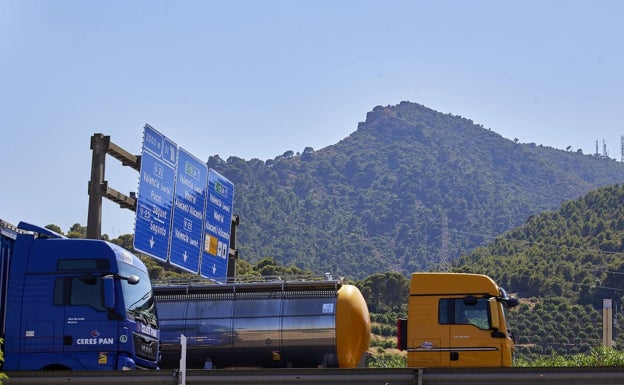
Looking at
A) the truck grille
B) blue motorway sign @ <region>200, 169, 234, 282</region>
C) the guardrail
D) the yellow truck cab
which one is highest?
blue motorway sign @ <region>200, 169, 234, 282</region>

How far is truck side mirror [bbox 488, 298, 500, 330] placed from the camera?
25.4 meters

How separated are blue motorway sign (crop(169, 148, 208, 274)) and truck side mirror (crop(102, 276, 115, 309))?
1277cm

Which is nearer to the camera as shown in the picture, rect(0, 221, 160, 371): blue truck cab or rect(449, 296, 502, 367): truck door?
rect(0, 221, 160, 371): blue truck cab

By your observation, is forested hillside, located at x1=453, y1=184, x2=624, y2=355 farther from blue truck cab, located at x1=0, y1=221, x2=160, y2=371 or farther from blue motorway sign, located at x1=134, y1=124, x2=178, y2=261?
blue truck cab, located at x1=0, y1=221, x2=160, y2=371

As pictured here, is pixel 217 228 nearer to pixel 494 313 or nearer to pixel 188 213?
pixel 188 213

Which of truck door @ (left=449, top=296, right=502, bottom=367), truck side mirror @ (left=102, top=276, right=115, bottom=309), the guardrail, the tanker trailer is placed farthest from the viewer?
the tanker trailer

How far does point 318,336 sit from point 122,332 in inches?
235

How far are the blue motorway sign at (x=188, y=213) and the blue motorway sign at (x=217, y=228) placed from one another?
1.92 feet

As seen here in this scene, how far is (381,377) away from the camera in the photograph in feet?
56.3

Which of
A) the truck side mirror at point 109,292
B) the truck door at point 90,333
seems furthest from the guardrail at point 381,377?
the truck side mirror at point 109,292

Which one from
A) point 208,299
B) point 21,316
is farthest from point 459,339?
point 21,316

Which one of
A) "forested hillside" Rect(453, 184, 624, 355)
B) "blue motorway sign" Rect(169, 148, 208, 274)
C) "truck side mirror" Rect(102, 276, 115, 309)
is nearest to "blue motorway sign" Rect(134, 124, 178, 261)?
"blue motorway sign" Rect(169, 148, 208, 274)

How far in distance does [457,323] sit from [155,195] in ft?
38.3

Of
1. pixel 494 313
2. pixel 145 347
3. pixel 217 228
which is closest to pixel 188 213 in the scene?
pixel 217 228
